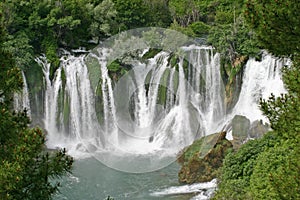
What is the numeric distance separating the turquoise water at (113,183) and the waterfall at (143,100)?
2.01 meters

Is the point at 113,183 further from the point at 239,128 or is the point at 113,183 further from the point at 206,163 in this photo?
the point at 239,128

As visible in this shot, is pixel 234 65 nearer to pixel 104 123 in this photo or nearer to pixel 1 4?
pixel 104 123

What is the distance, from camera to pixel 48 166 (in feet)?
19.9

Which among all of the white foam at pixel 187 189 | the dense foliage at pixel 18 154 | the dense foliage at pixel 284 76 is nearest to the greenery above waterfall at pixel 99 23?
the white foam at pixel 187 189

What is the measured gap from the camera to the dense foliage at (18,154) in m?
5.08

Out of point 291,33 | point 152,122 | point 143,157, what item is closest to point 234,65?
point 152,122

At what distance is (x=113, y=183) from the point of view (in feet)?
47.6

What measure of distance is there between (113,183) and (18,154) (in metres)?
9.49

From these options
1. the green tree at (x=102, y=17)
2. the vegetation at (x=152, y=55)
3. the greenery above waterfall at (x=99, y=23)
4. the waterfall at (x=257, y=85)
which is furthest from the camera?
the green tree at (x=102, y=17)

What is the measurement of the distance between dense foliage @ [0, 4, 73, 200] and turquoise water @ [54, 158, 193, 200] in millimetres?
7341

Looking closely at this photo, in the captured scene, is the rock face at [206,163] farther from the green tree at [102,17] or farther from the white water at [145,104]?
the green tree at [102,17]

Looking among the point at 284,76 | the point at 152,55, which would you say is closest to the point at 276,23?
the point at 284,76

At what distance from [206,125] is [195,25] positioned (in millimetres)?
6893

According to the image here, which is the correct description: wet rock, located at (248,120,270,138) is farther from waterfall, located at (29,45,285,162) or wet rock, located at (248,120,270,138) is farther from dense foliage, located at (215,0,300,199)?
dense foliage, located at (215,0,300,199)
